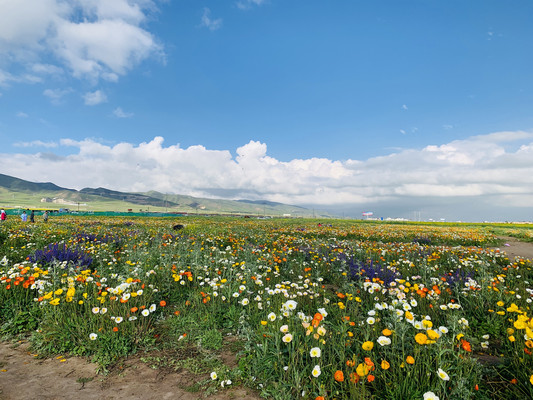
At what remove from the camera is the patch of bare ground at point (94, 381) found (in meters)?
3.27

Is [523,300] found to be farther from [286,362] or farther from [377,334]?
[286,362]

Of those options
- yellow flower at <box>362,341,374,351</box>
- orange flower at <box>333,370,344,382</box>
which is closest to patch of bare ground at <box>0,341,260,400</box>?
orange flower at <box>333,370,344,382</box>

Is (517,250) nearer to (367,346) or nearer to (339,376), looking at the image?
(367,346)

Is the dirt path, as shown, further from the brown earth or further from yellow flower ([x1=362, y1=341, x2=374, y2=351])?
the brown earth

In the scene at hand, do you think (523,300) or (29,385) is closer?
(29,385)

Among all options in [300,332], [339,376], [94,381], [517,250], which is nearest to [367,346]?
[339,376]

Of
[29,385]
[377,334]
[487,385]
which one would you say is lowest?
[29,385]

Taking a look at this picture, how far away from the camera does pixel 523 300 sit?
17.9ft

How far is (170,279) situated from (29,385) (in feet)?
10.5

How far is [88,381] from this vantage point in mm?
3566

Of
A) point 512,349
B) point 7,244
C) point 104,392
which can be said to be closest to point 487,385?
point 512,349

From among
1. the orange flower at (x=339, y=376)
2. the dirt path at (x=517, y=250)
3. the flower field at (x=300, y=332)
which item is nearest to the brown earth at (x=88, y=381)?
the flower field at (x=300, y=332)

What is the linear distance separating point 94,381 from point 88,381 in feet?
0.24

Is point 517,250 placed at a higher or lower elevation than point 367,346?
lower
